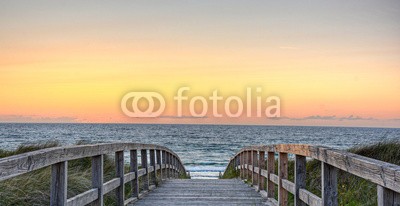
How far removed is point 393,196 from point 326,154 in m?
1.75

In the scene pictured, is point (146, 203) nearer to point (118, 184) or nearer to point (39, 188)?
point (118, 184)

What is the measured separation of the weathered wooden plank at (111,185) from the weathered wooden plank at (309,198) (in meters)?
2.53

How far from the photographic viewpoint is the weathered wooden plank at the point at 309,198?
5.78 metres

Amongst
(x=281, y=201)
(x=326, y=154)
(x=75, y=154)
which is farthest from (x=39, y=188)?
(x=326, y=154)

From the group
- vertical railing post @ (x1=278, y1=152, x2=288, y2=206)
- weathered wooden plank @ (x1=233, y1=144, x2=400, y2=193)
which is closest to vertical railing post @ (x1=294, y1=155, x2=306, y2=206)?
weathered wooden plank @ (x1=233, y1=144, x2=400, y2=193)

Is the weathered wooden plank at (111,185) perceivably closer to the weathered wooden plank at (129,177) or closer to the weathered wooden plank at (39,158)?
the weathered wooden plank at (39,158)

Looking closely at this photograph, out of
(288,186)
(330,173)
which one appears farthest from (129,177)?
(330,173)

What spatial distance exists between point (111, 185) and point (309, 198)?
2.86 m

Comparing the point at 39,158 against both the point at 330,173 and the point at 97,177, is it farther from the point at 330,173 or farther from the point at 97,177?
the point at 330,173

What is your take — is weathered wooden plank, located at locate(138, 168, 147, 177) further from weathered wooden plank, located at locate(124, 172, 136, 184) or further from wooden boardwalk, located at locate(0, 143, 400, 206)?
weathered wooden plank, located at locate(124, 172, 136, 184)

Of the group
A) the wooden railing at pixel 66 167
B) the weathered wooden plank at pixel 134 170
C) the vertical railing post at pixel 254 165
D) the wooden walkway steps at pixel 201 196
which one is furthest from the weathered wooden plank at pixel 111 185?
the vertical railing post at pixel 254 165

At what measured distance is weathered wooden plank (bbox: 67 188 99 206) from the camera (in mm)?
5414

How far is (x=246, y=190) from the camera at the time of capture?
12.2 metres

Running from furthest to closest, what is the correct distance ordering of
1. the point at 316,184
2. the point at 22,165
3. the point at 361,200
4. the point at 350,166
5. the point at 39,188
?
the point at 316,184
the point at 361,200
the point at 39,188
the point at 350,166
the point at 22,165
